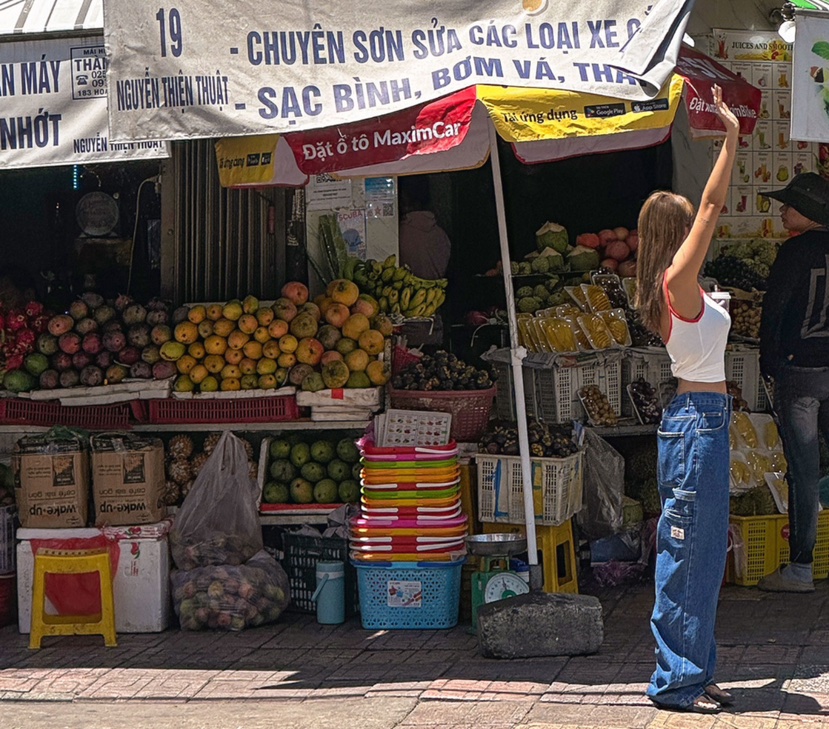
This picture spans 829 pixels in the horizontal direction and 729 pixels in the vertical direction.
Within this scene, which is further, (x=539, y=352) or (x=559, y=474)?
(x=539, y=352)

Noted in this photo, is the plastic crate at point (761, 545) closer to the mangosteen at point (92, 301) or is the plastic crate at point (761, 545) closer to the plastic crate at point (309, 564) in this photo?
the plastic crate at point (309, 564)

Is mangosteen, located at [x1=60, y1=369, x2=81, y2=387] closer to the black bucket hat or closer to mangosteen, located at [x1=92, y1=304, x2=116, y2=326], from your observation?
mangosteen, located at [x1=92, y1=304, x2=116, y2=326]

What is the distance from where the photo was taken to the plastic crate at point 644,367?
26.5 ft

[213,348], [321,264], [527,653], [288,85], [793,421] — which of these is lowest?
[527,653]

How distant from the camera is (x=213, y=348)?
748cm

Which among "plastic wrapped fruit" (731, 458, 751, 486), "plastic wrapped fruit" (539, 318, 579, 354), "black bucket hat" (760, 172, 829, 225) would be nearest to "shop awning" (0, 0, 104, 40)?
"plastic wrapped fruit" (539, 318, 579, 354)

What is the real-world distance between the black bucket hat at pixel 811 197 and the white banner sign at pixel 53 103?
369 centimetres

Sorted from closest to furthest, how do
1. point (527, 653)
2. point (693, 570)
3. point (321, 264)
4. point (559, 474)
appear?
point (693, 570) → point (527, 653) → point (559, 474) → point (321, 264)

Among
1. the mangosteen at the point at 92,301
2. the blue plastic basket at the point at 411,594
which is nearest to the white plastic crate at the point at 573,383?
the blue plastic basket at the point at 411,594

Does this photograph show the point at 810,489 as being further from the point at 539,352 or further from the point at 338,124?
the point at 338,124

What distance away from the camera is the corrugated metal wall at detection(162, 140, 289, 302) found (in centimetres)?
812

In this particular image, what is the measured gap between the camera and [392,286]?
812 cm

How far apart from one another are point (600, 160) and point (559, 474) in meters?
4.05

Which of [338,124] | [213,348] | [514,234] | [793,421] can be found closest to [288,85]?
[338,124]
